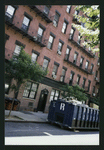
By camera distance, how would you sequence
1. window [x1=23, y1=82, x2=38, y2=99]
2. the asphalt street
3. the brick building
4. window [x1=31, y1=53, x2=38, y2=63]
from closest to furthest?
the asphalt street, the brick building, window [x1=23, y1=82, x2=38, y2=99], window [x1=31, y1=53, x2=38, y2=63]

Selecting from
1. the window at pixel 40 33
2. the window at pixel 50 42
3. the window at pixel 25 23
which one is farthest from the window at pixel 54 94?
the window at pixel 25 23

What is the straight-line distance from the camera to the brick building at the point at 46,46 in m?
14.6

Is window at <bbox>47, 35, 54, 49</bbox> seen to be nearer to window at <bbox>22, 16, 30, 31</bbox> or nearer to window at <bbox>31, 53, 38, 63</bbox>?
window at <bbox>31, 53, 38, 63</bbox>

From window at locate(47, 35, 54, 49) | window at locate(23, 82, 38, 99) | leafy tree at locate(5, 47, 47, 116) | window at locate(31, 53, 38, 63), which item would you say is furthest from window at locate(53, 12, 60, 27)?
leafy tree at locate(5, 47, 47, 116)

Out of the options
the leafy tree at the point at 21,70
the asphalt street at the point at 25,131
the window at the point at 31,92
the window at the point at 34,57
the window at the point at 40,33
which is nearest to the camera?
the asphalt street at the point at 25,131

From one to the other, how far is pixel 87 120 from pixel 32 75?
262 inches

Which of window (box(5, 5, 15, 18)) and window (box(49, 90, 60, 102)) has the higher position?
window (box(5, 5, 15, 18))

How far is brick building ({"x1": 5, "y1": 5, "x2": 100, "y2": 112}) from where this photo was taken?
14578 millimetres

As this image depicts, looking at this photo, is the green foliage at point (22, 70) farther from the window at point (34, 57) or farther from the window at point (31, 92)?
the window at point (31, 92)

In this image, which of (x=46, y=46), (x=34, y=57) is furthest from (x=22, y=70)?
(x=46, y=46)

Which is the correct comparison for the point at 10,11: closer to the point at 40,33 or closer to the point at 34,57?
the point at 40,33

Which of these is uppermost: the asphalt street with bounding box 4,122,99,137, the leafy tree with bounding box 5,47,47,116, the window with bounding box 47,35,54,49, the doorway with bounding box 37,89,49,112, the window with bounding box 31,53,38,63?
the window with bounding box 47,35,54,49

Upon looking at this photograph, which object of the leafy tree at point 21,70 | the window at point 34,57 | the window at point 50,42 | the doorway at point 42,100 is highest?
the window at point 50,42

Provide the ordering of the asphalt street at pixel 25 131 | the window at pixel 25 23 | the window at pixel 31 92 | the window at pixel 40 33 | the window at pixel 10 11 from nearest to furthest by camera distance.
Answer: the asphalt street at pixel 25 131, the window at pixel 10 11, the window at pixel 25 23, the window at pixel 31 92, the window at pixel 40 33
